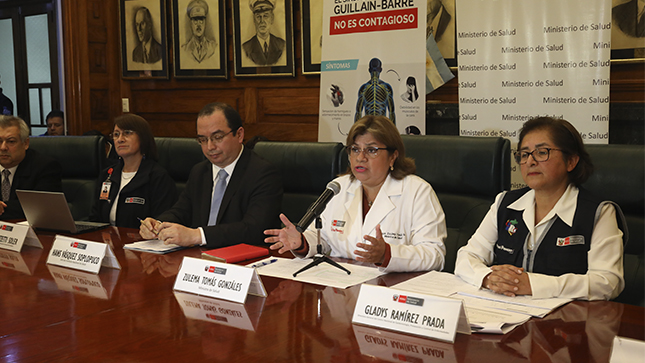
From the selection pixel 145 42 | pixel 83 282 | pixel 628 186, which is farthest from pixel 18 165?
pixel 628 186

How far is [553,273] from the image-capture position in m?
1.94

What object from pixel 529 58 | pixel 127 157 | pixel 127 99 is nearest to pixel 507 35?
pixel 529 58

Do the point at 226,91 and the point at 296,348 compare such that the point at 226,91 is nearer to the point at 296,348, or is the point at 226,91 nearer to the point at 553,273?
the point at 553,273

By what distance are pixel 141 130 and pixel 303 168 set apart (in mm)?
957

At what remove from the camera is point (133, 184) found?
323 cm

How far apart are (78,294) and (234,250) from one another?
602 mm

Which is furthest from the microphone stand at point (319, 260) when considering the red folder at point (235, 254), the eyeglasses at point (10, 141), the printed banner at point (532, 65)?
the eyeglasses at point (10, 141)

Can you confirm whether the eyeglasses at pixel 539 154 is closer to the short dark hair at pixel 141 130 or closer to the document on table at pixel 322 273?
the document on table at pixel 322 273

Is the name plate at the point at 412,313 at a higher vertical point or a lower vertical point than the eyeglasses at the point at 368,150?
lower

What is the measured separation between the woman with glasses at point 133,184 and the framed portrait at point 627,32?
295cm

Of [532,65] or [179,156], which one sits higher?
[532,65]

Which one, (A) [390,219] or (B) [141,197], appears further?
(B) [141,197]

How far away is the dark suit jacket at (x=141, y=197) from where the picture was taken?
324cm

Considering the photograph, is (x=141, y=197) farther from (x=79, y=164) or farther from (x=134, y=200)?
(x=79, y=164)
